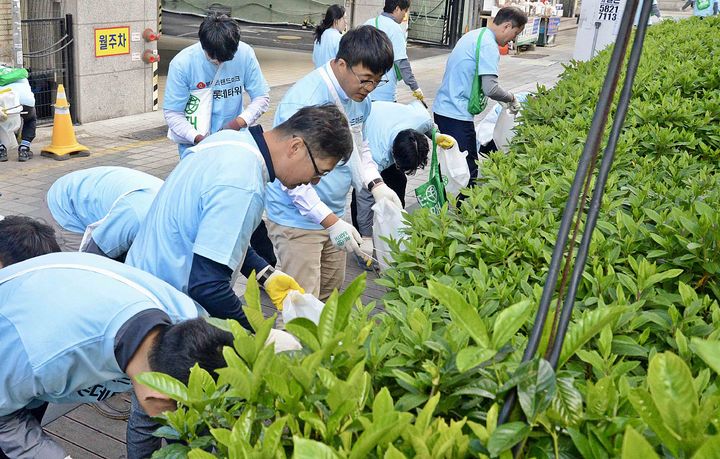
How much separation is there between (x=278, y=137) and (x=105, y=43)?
7.51 meters

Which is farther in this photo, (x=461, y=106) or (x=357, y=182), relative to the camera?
(x=461, y=106)

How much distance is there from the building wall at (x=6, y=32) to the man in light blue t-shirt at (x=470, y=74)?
5105 millimetres

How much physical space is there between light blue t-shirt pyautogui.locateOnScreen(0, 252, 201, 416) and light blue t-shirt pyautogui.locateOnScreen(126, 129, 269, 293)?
1.31 feet

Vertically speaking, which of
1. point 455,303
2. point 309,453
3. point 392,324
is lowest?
point 392,324

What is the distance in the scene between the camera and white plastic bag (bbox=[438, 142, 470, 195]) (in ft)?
19.1

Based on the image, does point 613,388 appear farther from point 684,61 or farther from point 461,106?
point 684,61

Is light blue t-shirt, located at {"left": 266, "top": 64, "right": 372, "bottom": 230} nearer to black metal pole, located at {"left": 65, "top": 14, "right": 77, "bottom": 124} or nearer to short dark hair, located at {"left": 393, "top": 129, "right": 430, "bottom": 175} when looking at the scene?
short dark hair, located at {"left": 393, "top": 129, "right": 430, "bottom": 175}

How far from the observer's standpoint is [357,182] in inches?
185

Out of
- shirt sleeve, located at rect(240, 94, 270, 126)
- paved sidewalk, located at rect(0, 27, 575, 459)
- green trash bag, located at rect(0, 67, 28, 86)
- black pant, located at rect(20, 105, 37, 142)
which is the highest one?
shirt sleeve, located at rect(240, 94, 270, 126)

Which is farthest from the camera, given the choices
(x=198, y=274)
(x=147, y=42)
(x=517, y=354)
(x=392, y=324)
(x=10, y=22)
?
(x=147, y=42)

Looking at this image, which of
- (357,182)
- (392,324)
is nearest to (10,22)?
(357,182)

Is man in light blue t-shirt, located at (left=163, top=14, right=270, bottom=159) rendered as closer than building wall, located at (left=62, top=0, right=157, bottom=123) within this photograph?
Yes

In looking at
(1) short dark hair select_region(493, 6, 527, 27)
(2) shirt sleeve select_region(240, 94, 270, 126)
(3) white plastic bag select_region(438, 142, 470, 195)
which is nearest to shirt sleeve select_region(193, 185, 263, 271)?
(2) shirt sleeve select_region(240, 94, 270, 126)

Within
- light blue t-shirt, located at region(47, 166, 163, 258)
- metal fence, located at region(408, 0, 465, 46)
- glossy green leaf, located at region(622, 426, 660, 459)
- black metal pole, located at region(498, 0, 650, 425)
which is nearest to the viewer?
glossy green leaf, located at region(622, 426, 660, 459)
